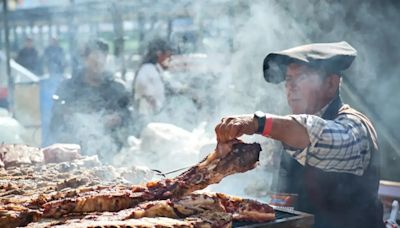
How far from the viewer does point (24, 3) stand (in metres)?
19.3

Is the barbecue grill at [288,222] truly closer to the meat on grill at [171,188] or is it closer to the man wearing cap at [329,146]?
the meat on grill at [171,188]

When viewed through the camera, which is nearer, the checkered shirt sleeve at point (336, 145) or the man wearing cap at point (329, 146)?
the checkered shirt sleeve at point (336, 145)

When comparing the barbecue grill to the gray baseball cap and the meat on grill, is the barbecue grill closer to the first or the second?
the meat on grill

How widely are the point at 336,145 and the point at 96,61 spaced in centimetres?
606

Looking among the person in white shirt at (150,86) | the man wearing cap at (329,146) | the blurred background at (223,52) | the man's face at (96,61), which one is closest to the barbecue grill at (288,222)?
the man wearing cap at (329,146)

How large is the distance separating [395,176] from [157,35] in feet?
27.1

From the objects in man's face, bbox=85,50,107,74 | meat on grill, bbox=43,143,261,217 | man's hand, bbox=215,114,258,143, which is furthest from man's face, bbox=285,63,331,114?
man's face, bbox=85,50,107,74

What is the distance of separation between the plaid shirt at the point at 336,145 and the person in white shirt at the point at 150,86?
6605mm

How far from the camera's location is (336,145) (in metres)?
3.67

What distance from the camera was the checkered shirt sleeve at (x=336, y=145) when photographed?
358 centimetres

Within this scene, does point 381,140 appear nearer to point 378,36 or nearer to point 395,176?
point 395,176

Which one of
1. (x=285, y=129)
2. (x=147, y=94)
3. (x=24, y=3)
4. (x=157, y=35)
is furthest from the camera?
(x=24, y=3)

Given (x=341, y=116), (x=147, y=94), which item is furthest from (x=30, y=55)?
(x=341, y=116)

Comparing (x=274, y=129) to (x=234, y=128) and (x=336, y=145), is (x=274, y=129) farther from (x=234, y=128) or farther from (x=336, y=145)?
(x=336, y=145)
